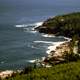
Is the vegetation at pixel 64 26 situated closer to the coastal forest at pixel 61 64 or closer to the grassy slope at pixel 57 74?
the coastal forest at pixel 61 64

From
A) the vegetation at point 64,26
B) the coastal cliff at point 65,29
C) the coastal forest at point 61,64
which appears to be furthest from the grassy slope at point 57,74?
the vegetation at point 64,26

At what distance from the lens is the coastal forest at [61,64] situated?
2511 inches

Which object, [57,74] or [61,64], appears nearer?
[57,74]

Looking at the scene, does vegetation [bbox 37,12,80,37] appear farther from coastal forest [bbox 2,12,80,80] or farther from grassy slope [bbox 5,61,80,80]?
grassy slope [bbox 5,61,80,80]

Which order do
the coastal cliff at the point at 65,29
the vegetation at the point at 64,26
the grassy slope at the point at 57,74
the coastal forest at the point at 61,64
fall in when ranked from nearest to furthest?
the grassy slope at the point at 57,74 → the coastal forest at the point at 61,64 → the coastal cliff at the point at 65,29 → the vegetation at the point at 64,26

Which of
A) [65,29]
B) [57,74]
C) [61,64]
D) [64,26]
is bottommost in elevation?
[61,64]

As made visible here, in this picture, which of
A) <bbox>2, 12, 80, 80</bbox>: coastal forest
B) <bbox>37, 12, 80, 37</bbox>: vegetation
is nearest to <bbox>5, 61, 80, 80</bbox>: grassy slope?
<bbox>2, 12, 80, 80</bbox>: coastal forest

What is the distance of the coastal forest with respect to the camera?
6378 cm

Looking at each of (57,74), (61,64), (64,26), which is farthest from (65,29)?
(57,74)

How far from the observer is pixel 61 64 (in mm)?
76875

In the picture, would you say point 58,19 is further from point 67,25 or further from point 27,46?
point 27,46

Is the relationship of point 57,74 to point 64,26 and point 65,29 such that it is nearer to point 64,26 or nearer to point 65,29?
point 65,29

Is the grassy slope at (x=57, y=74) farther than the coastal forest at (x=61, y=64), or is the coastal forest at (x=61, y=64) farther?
the coastal forest at (x=61, y=64)

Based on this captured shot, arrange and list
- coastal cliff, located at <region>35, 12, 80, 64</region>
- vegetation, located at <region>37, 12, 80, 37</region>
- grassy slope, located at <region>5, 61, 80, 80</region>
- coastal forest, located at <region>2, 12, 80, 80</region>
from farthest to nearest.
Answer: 1. vegetation, located at <region>37, 12, 80, 37</region>
2. coastal cliff, located at <region>35, 12, 80, 64</region>
3. coastal forest, located at <region>2, 12, 80, 80</region>
4. grassy slope, located at <region>5, 61, 80, 80</region>
